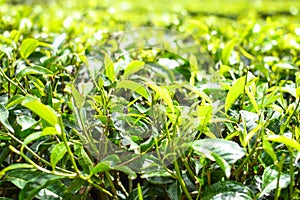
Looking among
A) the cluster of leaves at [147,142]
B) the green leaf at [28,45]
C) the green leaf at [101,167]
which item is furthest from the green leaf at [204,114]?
the green leaf at [28,45]

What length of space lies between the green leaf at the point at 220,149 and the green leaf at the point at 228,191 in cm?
10

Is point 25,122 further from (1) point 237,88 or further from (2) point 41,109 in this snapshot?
(1) point 237,88

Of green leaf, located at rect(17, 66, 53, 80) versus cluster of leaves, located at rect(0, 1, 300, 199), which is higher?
green leaf, located at rect(17, 66, 53, 80)

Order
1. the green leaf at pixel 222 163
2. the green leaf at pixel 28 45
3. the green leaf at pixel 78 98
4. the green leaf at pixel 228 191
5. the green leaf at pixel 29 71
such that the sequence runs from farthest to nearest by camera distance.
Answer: the green leaf at pixel 28 45 < the green leaf at pixel 29 71 < the green leaf at pixel 78 98 < the green leaf at pixel 228 191 < the green leaf at pixel 222 163

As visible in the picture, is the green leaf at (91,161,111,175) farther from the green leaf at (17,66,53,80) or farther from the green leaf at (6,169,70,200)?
the green leaf at (17,66,53,80)

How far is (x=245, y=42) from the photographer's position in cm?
250

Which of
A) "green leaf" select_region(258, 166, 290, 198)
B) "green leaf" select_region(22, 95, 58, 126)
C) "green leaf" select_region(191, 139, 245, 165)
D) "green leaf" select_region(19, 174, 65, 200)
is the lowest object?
"green leaf" select_region(258, 166, 290, 198)

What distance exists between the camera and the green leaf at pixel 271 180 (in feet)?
3.49

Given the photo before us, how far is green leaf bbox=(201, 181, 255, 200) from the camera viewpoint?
3.59ft

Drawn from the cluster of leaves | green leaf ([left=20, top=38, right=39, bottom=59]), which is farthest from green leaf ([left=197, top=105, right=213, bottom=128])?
green leaf ([left=20, top=38, right=39, bottom=59])

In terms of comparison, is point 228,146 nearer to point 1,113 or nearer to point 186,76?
point 1,113

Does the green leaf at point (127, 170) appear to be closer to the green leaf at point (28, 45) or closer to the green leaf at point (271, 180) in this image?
the green leaf at point (271, 180)

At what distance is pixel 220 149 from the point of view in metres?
1.05

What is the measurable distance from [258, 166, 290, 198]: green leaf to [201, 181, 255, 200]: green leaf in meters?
0.05
